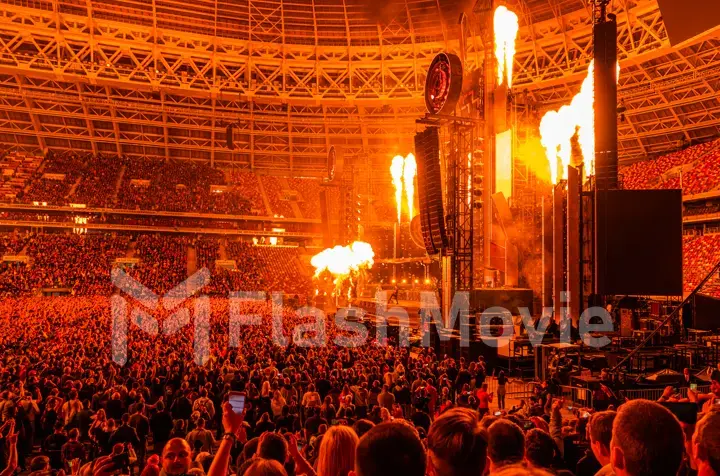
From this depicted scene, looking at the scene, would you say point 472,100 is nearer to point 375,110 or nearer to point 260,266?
point 375,110

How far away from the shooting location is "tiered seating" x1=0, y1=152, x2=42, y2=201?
3988 centimetres

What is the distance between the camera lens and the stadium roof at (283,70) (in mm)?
30766

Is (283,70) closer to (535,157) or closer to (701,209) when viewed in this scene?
(535,157)

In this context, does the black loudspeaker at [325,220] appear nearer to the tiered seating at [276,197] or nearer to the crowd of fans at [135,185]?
the tiered seating at [276,197]

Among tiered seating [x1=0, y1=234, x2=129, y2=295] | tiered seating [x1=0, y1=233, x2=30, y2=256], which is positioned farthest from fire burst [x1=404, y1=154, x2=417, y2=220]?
tiered seating [x1=0, y1=233, x2=30, y2=256]

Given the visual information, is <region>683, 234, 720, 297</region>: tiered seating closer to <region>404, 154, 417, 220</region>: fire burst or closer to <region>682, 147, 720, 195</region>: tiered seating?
<region>682, 147, 720, 195</region>: tiered seating

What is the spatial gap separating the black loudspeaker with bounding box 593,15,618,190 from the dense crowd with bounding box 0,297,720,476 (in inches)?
204

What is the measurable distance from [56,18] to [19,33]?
2.32m

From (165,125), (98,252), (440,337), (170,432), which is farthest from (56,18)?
(170,432)

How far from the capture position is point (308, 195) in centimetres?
4772

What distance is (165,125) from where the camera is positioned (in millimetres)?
41156

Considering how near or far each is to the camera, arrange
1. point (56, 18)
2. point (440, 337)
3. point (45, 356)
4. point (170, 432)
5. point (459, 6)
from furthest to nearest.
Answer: point (459, 6)
point (56, 18)
point (440, 337)
point (45, 356)
point (170, 432)

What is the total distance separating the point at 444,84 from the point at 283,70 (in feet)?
65.3

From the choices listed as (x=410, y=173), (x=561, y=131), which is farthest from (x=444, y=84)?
(x=410, y=173)
